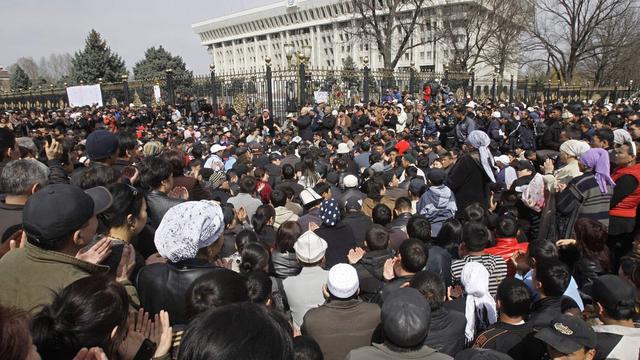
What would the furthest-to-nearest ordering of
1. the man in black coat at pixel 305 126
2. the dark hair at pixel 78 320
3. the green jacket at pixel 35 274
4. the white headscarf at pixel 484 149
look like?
the man in black coat at pixel 305 126, the white headscarf at pixel 484 149, the green jacket at pixel 35 274, the dark hair at pixel 78 320

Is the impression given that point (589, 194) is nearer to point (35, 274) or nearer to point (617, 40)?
point (35, 274)

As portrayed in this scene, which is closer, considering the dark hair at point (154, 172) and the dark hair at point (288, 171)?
the dark hair at point (154, 172)

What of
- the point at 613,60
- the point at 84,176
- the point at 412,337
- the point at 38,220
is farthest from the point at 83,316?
the point at 613,60

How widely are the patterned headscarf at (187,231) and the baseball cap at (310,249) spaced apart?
1.24 m

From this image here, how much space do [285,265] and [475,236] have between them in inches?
73.1

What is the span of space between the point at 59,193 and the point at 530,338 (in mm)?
3025

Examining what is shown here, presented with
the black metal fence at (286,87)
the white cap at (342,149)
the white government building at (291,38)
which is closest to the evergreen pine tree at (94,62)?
the black metal fence at (286,87)

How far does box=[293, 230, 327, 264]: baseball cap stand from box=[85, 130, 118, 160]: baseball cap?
232 cm

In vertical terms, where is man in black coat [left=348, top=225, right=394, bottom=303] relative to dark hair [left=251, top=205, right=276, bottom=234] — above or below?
below

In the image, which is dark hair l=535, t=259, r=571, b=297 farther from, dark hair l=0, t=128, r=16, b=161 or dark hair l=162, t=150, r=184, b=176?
dark hair l=0, t=128, r=16, b=161

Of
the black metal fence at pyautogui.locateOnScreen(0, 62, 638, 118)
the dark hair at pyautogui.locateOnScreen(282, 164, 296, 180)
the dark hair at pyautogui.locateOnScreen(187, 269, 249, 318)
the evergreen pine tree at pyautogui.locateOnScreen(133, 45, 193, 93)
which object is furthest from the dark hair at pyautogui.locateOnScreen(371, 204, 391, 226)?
the evergreen pine tree at pyautogui.locateOnScreen(133, 45, 193, 93)

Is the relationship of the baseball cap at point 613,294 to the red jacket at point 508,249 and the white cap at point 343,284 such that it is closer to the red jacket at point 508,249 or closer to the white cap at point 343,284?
the red jacket at point 508,249

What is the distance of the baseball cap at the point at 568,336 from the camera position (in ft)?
8.13

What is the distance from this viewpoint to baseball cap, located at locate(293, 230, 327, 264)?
3.91 m
